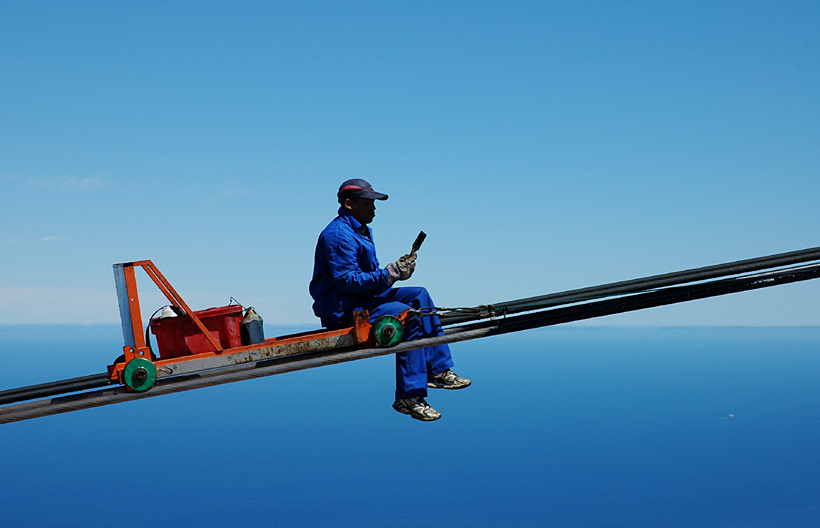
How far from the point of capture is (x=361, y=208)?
24.0 feet

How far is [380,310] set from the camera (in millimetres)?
6910

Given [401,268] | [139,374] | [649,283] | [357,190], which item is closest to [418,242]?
[401,268]

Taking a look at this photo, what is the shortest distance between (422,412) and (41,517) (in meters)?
227

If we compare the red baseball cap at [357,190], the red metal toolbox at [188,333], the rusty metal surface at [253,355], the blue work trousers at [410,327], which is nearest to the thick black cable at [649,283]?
the blue work trousers at [410,327]

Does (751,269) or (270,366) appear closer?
(270,366)

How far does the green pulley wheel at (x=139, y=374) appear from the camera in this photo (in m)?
6.03

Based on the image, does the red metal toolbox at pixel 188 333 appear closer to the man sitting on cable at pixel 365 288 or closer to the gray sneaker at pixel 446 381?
the man sitting on cable at pixel 365 288

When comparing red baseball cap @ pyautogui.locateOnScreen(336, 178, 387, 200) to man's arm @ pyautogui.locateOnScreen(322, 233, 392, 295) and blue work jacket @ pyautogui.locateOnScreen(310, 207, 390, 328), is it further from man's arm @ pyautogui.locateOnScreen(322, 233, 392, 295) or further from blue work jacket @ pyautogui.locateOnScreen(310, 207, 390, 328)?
man's arm @ pyautogui.locateOnScreen(322, 233, 392, 295)

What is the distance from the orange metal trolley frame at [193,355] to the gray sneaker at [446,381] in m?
1.19

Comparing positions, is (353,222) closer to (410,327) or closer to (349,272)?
(349,272)

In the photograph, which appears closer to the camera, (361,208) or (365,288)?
(365,288)

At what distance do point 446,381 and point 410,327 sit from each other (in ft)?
3.33

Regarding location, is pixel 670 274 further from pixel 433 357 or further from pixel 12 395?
pixel 12 395

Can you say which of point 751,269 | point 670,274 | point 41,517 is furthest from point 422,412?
point 41,517
